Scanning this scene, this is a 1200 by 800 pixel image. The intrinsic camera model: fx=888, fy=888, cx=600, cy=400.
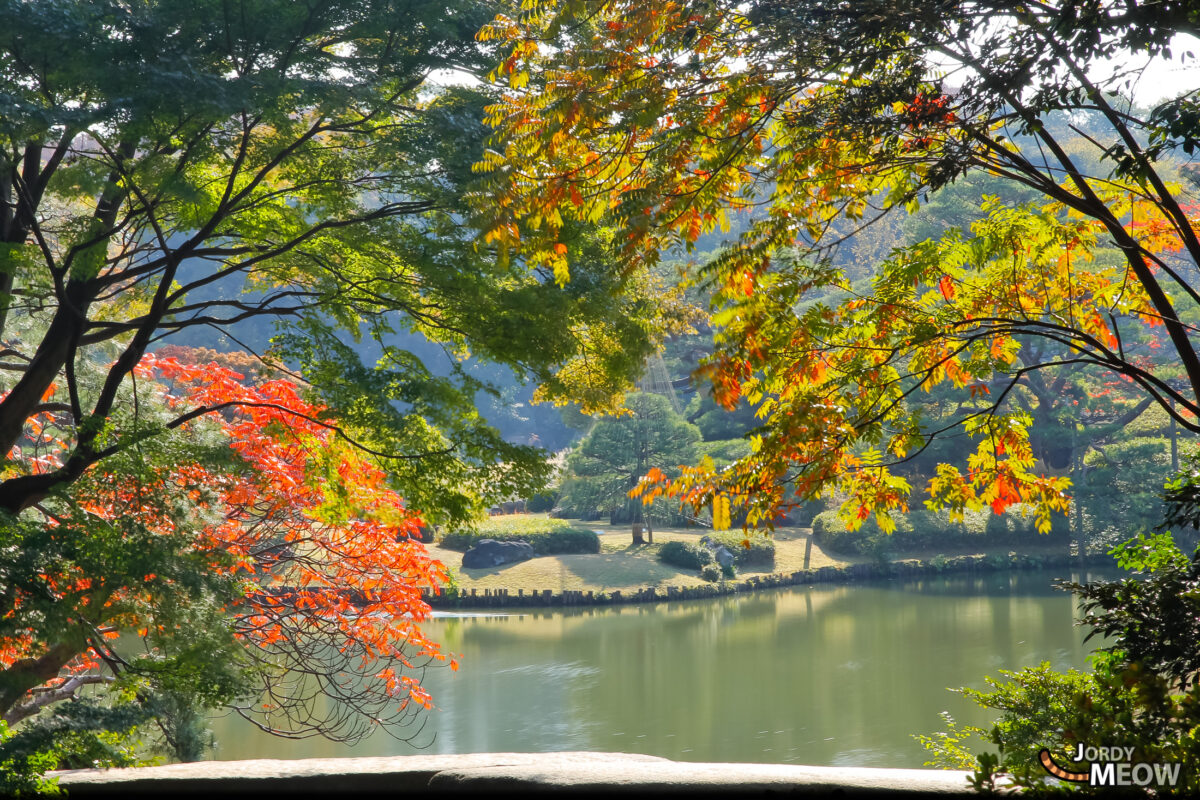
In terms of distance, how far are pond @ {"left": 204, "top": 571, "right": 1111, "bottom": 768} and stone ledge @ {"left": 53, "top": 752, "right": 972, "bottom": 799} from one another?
5.81 m

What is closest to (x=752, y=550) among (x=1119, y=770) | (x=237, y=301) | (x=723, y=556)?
(x=723, y=556)

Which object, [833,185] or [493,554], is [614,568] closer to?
[493,554]

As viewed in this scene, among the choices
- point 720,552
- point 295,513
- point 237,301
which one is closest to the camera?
point 237,301

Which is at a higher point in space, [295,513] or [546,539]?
[295,513]

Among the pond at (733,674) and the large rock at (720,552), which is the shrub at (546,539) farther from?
the pond at (733,674)

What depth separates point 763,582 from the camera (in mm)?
17844

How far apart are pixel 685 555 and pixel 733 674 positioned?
23.4ft

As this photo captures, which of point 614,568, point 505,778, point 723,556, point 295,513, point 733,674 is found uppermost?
point 295,513

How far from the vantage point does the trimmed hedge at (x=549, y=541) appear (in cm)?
1895

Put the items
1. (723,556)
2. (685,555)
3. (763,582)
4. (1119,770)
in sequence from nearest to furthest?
1. (1119,770)
2. (763,582)
3. (685,555)
4. (723,556)

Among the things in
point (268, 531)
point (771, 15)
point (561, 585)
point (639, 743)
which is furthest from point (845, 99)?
point (561, 585)

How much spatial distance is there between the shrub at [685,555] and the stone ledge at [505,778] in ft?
51.5

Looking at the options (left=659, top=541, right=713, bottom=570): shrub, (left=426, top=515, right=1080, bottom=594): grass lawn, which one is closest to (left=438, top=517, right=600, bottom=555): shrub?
(left=426, top=515, right=1080, bottom=594): grass lawn

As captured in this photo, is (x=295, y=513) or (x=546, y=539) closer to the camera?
(x=295, y=513)
